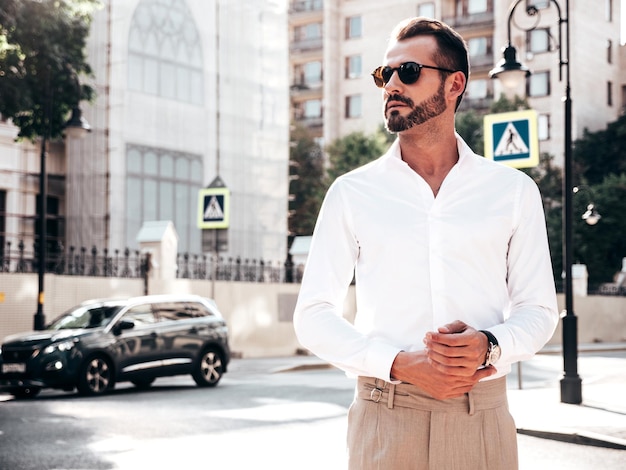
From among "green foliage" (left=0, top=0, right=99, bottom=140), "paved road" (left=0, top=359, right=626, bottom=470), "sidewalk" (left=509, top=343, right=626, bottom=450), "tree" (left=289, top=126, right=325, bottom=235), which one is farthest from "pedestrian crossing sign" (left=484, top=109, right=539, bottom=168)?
"tree" (left=289, top=126, right=325, bottom=235)

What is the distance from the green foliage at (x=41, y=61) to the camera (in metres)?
21.0

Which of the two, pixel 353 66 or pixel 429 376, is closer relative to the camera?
pixel 429 376

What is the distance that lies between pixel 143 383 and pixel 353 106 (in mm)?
47865

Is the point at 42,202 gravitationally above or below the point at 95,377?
above

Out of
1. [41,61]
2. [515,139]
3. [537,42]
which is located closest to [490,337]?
[515,139]

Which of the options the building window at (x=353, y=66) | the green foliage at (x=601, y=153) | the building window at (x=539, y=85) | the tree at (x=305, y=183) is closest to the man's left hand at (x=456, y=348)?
the tree at (x=305, y=183)

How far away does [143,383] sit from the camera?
17.5m

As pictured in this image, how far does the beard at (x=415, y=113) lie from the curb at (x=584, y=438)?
738 cm

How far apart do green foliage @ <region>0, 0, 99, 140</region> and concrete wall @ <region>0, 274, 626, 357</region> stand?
3.35 m

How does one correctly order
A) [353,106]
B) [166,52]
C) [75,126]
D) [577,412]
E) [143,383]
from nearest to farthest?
[577,412] → [143,383] → [75,126] → [166,52] → [353,106]

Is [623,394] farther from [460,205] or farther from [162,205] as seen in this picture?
[162,205]

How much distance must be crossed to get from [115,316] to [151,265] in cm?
894

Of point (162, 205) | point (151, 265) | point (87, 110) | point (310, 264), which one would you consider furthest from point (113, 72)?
point (310, 264)

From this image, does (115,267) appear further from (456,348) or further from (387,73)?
(456,348)
